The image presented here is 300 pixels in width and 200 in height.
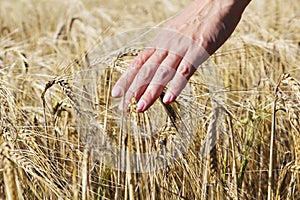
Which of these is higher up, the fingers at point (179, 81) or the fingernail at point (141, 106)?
the fingers at point (179, 81)

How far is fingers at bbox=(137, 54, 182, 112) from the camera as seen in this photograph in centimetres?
101

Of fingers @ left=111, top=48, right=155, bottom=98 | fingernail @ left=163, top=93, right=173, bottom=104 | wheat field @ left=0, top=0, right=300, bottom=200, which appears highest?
fingers @ left=111, top=48, right=155, bottom=98

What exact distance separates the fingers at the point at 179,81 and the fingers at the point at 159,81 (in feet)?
0.05

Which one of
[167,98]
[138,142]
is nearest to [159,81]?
[167,98]

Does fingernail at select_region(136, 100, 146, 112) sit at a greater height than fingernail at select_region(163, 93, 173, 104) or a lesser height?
lesser

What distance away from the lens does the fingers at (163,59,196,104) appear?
102cm

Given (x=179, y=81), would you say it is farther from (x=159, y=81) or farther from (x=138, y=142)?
(x=138, y=142)

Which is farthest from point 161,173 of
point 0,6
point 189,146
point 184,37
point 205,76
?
point 0,6

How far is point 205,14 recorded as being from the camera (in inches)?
42.9

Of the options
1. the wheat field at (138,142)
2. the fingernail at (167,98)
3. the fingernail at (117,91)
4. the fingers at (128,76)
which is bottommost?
the wheat field at (138,142)

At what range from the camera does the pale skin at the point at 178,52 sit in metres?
1.03

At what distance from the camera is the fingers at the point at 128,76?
3.43 ft

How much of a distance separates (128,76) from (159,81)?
0.20 feet

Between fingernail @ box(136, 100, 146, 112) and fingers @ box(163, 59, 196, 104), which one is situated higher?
fingers @ box(163, 59, 196, 104)
